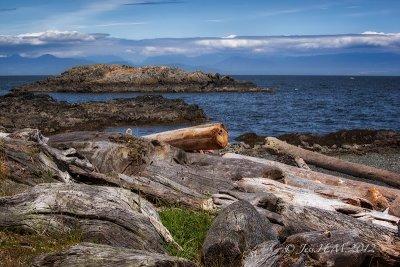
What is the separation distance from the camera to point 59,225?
710cm

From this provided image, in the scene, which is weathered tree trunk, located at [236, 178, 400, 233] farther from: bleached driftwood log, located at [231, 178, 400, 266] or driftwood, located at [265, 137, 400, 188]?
driftwood, located at [265, 137, 400, 188]

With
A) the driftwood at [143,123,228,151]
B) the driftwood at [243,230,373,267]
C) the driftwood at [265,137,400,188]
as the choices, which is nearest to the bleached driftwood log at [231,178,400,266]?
the driftwood at [243,230,373,267]

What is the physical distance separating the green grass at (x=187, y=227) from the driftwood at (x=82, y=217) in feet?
1.18

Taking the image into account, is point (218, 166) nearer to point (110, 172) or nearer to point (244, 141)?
point (110, 172)

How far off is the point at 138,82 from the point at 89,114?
69.5 meters

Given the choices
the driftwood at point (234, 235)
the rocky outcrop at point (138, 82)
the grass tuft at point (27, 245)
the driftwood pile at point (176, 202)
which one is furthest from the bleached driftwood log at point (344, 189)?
the rocky outcrop at point (138, 82)

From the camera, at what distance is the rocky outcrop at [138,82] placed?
10706 centimetres

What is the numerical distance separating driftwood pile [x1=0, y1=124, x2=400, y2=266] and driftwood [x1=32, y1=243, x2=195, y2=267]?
0.04 feet

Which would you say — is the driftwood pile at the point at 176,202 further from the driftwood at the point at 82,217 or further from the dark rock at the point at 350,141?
the dark rock at the point at 350,141

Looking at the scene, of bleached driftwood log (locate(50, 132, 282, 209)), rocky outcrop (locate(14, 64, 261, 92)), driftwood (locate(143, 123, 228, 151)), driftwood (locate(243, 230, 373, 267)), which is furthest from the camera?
rocky outcrop (locate(14, 64, 261, 92))

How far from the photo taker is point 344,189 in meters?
12.5

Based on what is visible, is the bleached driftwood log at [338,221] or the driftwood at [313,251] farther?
the bleached driftwood log at [338,221]

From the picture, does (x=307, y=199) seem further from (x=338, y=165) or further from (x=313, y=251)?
(x=338, y=165)

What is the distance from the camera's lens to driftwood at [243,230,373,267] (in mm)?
6371
